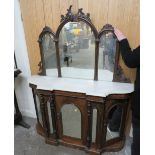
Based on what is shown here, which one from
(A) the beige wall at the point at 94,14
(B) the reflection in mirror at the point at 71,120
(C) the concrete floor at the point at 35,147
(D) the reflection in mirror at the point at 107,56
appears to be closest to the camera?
(A) the beige wall at the point at 94,14

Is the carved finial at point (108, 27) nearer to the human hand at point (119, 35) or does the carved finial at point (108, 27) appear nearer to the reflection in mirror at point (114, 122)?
the human hand at point (119, 35)

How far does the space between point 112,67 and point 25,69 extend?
Result: 105cm

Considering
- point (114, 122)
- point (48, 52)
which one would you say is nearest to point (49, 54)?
point (48, 52)

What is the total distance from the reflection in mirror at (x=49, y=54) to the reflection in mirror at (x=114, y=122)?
714 millimetres

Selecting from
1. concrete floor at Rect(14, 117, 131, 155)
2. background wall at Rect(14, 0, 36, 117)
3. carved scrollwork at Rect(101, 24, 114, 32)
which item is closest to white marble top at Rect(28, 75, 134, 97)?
background wall at Rect(14, 0, 36, 117)

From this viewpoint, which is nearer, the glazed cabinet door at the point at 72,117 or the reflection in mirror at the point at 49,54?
the glazed cabinet door at the point at 72,117

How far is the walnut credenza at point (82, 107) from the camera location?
1491 mm

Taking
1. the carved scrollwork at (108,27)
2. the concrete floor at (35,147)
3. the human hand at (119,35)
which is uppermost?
the carved scrollwork at (108,27)

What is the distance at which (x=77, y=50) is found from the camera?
1619mm

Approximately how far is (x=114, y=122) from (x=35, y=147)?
0.92 metres

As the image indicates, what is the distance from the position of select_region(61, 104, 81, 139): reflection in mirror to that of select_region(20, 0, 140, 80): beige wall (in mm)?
630

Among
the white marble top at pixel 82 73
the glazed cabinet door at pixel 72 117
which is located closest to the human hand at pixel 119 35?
the white marble top at pixel 82 73

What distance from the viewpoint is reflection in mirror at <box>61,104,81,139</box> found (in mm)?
1628
